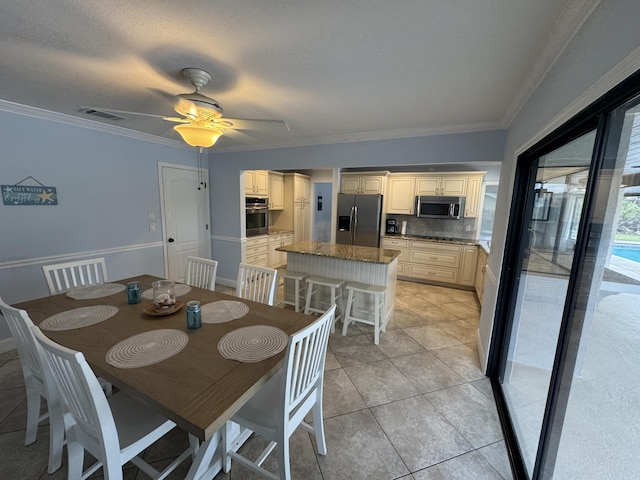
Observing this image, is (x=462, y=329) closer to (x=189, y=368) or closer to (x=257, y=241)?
(x=189, y=368)

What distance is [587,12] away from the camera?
1.07 meters

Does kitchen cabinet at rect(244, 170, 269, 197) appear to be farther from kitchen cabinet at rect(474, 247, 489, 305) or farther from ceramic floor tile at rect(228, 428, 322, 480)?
kitchen cabinet at rect(474, 247, 489, 305)

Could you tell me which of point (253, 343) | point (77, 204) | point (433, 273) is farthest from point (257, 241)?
point (253, 343)

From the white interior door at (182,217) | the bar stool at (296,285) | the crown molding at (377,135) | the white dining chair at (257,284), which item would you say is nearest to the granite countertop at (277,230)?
the white interior door at (182,217)

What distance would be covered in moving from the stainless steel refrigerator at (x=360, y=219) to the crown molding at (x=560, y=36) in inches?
127

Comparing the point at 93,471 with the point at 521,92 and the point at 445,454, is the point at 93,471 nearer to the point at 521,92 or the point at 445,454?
the point at 445,454

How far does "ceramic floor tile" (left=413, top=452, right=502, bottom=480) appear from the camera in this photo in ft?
4.90

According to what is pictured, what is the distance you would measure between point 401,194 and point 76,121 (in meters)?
4.95

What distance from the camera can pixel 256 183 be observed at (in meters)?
5.02

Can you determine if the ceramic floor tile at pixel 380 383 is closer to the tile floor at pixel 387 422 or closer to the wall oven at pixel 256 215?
the tile floor at pixel 387 422

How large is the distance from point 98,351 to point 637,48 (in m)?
2.41

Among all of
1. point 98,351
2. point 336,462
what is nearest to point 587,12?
point 336,462

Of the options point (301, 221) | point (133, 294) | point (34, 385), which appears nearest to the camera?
point (34, 385)

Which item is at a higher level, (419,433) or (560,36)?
(560,36)
